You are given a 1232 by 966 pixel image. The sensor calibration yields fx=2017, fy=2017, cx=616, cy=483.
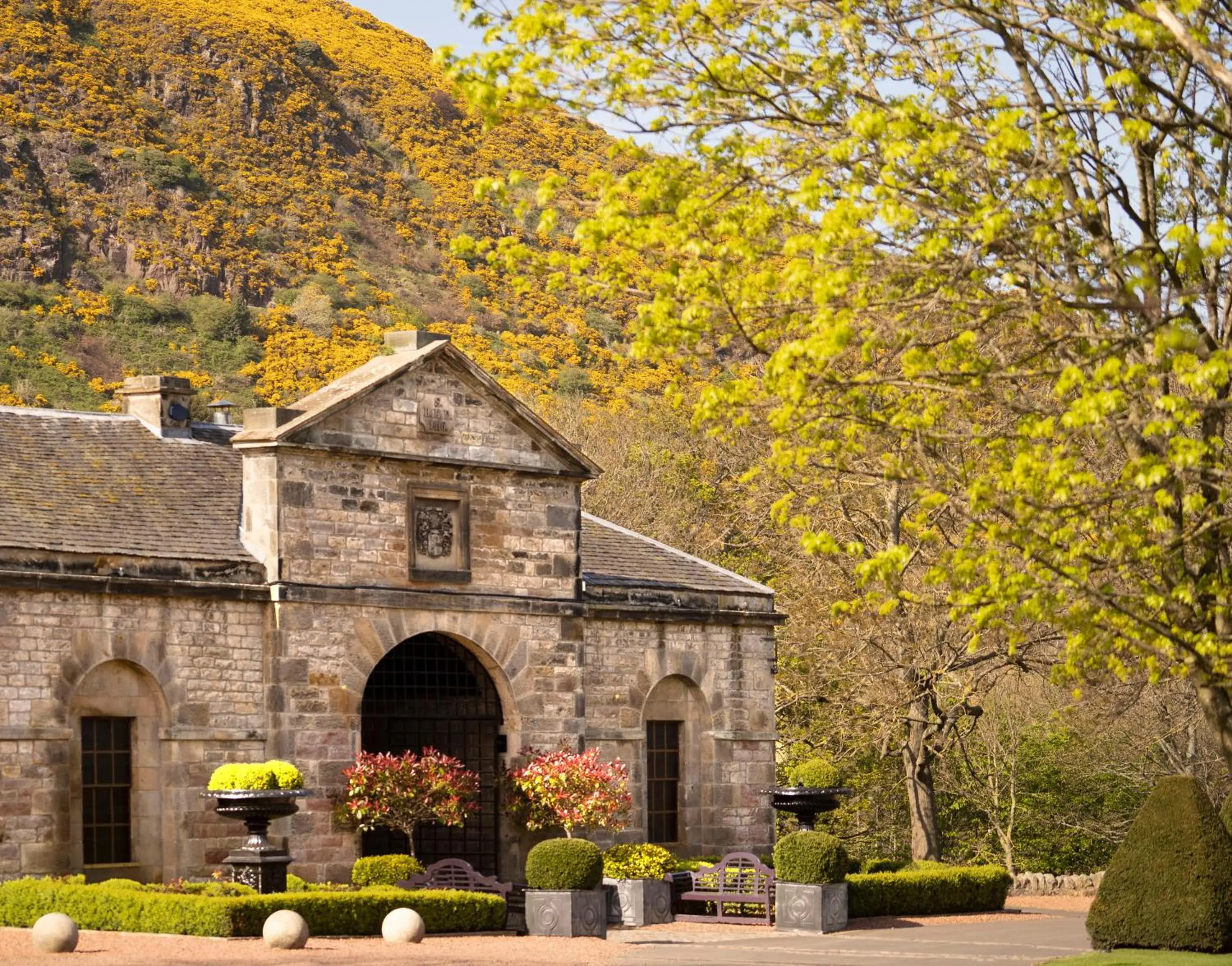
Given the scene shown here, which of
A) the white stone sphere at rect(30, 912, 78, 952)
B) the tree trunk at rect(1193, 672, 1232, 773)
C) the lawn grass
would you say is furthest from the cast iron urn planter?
the tree trunk at rect(1193, 672, 1232, 773)

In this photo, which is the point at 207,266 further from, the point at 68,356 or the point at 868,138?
the point at 868,138

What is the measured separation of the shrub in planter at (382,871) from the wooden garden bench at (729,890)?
4532mm

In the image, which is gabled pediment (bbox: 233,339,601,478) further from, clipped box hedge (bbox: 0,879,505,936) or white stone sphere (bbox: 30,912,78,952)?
white stone sphere (bbox: 30,912,78,952)

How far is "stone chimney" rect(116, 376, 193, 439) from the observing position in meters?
29.7

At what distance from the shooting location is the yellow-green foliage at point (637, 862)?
29.0 metres

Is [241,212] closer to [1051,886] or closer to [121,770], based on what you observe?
[1051,886]

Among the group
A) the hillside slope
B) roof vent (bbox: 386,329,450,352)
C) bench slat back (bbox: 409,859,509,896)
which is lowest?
bench slat back (bbox: 409,859,509,896)

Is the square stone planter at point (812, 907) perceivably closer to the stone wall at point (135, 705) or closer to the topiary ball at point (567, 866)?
the topiary ball at point (567, 866)

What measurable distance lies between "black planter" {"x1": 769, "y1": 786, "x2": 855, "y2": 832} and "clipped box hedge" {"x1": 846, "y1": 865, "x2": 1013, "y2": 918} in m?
1.06

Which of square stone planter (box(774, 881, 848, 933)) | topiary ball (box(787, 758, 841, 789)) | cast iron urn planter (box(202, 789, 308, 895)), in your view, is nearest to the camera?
cast iron urn planter (box(202, 789, 308, 895))

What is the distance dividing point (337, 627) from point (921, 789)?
13.4 meters

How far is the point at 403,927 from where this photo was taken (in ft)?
75.3

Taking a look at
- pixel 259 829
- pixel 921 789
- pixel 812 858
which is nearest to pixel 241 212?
pixel 921 789

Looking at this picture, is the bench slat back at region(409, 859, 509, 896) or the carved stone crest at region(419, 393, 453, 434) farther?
the carved stone crest at region(419, 393, 453, 434)
